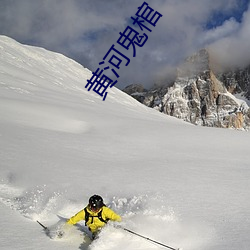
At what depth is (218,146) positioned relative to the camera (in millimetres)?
12805

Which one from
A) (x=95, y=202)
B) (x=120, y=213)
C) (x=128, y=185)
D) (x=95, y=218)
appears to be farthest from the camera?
(x=128, y=185)

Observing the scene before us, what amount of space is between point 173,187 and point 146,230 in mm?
2150

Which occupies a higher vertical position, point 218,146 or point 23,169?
point 218,146

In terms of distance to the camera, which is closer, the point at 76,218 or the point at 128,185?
the point at 76,218

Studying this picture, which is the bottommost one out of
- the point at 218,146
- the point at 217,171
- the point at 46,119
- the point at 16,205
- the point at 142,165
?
the point at 16,205

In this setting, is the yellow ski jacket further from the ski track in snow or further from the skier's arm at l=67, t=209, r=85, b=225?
the ski track in snow

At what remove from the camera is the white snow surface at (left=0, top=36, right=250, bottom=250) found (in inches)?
212

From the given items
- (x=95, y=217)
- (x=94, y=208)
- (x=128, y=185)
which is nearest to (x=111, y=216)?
(x=95, y=217)

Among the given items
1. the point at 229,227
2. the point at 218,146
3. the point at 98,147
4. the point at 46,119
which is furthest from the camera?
the point at 46,119

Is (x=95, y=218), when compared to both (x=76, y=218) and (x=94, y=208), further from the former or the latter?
(x=76, y=218)

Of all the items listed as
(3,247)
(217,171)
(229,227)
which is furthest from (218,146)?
(3,247)

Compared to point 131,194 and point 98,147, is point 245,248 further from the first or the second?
point 98,147

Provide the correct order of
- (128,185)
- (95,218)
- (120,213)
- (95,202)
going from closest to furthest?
1. (95,202)
2. (95,218)
3. (120,213)
4. (128,185)

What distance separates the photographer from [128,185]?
7867 mm
